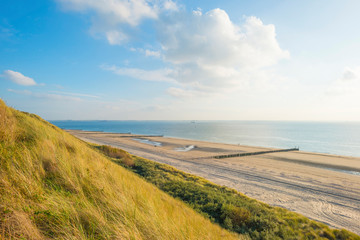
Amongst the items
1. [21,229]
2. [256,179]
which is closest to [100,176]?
[21,229]

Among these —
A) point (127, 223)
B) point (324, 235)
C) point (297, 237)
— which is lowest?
point (324, 235)

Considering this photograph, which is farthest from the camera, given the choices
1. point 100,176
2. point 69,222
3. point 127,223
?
point 100,176

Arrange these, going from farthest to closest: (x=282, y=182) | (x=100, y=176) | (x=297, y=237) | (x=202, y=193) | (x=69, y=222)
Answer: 1. (x=282, y=182)
2. (x=202, y=193)
3. (x=297, y=237)
4. (x=100, y=176)
5. (x=69, y=222)

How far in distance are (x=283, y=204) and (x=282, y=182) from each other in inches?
258

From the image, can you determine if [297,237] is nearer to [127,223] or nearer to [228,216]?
[228,216]

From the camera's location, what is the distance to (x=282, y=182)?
17.3m

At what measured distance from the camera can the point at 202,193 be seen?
31.4ft

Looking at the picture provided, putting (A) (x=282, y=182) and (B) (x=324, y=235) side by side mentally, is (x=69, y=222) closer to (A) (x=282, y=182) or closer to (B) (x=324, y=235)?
(B) (x=324, y=235)

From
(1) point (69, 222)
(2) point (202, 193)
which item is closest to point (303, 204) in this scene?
(2) point (202, 193)

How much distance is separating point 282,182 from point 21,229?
20.7 metres

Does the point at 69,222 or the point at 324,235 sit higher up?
the point at 69,222

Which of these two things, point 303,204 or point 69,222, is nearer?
point 69,222

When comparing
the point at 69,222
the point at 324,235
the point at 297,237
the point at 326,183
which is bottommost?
the point at 326,183

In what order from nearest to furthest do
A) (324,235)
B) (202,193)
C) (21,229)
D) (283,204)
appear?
(21,229) < (324,235) < (202,193) < (283,204)
